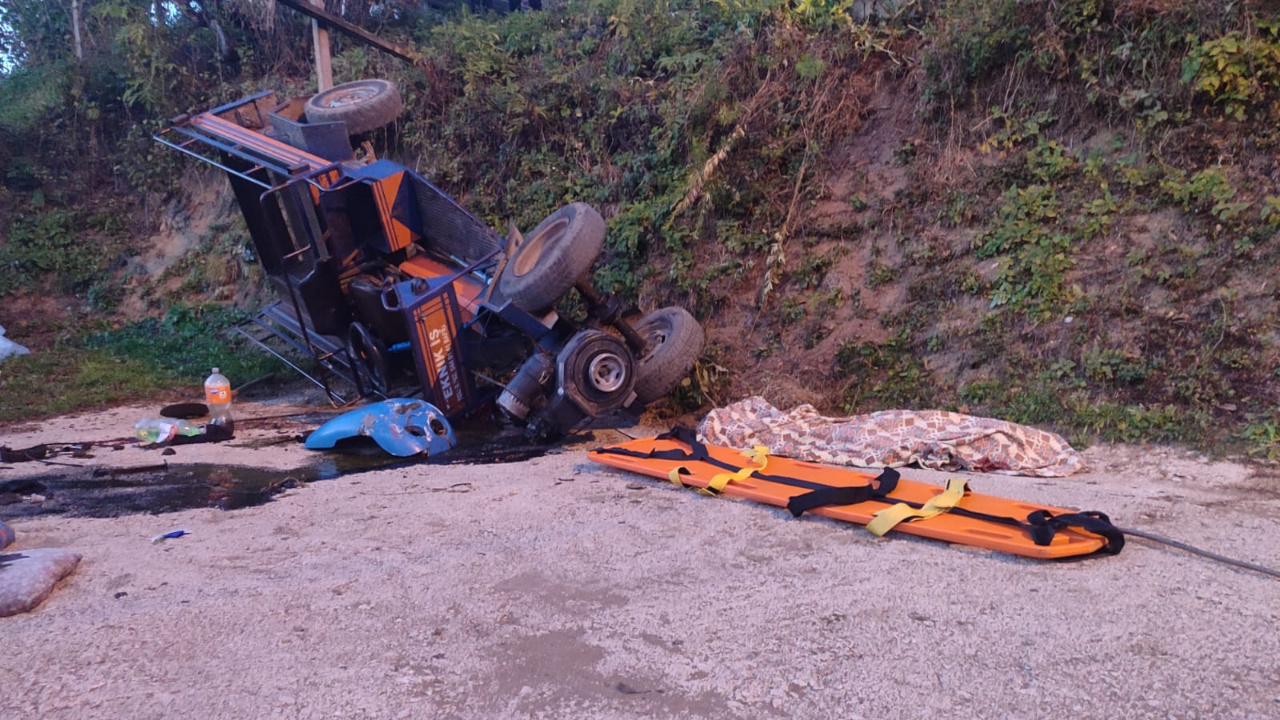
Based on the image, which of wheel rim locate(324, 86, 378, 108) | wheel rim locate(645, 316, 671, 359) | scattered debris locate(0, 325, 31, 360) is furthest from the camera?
scattered debris locate(0, 325, 31, 360)

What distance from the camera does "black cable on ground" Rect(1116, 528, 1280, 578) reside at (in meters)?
3.06

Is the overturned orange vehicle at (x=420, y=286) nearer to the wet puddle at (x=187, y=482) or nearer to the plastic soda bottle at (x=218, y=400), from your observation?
the wet puddle at (x=187, y=482)

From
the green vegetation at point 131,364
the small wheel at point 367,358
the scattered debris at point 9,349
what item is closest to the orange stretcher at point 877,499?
the small wheel at point 367,358

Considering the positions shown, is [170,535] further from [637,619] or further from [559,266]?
[559,266]

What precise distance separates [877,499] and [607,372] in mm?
2524

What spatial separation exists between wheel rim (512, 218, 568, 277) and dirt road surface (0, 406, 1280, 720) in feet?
8.19

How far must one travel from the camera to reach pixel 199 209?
40.6 ft

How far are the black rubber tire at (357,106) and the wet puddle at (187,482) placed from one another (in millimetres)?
3186

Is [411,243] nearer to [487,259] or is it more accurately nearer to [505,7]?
[487,259]

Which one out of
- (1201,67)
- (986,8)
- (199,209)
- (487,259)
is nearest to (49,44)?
(199,209)

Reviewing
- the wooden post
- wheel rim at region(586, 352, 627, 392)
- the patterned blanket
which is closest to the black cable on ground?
the patterned blanket

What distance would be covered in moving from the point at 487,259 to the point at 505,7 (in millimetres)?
8626

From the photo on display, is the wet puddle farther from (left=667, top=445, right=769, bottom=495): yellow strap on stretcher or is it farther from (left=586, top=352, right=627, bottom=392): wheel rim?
(left=667, top=445, right=769, bottom=495): yellow strap on stretcher

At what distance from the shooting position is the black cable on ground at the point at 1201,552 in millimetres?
3059
